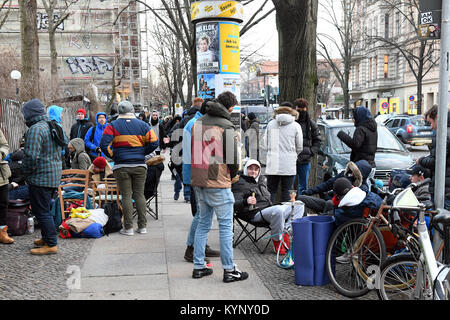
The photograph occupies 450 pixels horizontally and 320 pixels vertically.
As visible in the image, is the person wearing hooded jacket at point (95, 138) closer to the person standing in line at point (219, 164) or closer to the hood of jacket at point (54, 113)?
the hood of jacket at point (54, 113)

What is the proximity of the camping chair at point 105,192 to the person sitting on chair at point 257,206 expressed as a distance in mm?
2307

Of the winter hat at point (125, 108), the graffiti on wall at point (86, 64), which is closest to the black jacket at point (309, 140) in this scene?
the winter hat at point (125, 108)

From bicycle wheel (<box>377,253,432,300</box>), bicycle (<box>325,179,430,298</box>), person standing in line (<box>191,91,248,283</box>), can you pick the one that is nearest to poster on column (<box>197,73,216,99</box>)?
person standing in line (<box>191,91,248,283</box>)

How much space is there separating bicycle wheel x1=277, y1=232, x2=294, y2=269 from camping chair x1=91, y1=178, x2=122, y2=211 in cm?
301

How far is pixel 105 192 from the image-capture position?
882 cm

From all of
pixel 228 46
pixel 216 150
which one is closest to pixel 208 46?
pixel 228 46

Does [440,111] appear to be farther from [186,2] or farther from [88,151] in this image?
[186,2]

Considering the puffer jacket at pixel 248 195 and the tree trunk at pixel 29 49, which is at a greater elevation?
the tree trunk at pixel 29 49

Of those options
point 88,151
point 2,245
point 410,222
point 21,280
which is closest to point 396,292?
point 410,222

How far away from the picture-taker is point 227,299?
5.23 meters

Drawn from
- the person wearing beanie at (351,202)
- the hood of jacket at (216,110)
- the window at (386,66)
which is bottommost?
the person wearing beanie at (351,202)

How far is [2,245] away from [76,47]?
179 feet

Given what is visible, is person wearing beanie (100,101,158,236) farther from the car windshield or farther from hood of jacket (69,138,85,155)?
the car windshield

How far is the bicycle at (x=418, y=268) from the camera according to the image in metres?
4.28
